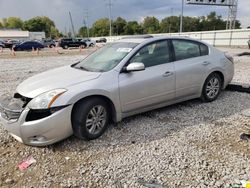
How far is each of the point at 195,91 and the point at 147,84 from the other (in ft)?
4.53

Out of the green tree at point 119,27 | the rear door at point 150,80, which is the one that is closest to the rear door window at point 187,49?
the rear door at point 150,80

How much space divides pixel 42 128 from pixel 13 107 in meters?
0.57

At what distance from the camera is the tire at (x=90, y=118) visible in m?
3.26

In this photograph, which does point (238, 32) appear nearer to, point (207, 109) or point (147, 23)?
point (207, 109)

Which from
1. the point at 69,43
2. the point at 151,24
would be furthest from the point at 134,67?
the point at 151,24

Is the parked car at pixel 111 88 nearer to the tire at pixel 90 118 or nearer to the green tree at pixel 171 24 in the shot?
the tire at pixel 90 118

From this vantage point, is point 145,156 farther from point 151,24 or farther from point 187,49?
point 151,24

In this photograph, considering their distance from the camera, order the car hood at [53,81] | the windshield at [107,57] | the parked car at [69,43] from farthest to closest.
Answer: the parked car at [69,43] < the windshield at [107,57] < the car hood at [53,81]

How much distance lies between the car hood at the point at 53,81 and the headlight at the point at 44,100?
3.7 inches

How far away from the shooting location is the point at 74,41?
34.6m

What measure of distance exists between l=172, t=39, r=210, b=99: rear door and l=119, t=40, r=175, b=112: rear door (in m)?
0.19

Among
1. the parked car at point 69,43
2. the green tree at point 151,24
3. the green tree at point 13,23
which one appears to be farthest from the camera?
the green tree at point 13,23

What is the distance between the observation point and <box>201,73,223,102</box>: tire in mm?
4902

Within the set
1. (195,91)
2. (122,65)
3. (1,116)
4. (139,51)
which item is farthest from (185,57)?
(1,116)
